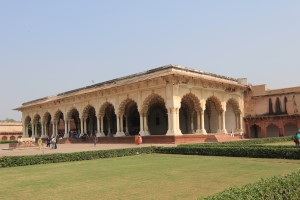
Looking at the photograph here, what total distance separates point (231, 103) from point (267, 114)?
10.6 ft

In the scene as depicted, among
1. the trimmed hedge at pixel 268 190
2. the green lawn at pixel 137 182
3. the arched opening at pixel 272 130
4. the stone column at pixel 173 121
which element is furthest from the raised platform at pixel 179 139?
the trimmed hedge at pixel 268 190

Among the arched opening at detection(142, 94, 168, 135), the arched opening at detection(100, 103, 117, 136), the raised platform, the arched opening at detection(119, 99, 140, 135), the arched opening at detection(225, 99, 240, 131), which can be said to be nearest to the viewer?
the raised platform

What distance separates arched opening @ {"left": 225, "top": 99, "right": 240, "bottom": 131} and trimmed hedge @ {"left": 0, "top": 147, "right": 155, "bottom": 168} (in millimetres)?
15654

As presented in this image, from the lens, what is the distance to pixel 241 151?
41.7ft

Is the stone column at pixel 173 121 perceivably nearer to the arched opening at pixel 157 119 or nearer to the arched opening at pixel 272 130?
the arched opening at pixel 157 119

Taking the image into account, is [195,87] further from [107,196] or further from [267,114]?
[107,196]

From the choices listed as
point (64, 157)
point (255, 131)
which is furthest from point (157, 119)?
point (64, 157)

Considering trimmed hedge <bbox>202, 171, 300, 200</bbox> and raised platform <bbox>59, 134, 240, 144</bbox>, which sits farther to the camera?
raised platform <bbox>59, 134, 240, 144</bbox>

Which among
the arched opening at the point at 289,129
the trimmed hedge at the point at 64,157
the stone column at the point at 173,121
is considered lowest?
the trimmed hedge at the point at 64,157

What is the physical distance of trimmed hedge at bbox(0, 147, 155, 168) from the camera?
1227cm

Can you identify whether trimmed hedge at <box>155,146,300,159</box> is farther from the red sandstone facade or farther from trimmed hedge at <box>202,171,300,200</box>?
the red sandstone facade

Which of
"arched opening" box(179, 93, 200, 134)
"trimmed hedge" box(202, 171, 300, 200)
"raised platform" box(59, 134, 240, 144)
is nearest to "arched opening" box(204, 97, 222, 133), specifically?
"arched opening" box(179, 93, 200, 134)

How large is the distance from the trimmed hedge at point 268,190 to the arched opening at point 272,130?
81.4 ft

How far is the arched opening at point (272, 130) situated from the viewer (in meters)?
28.4
